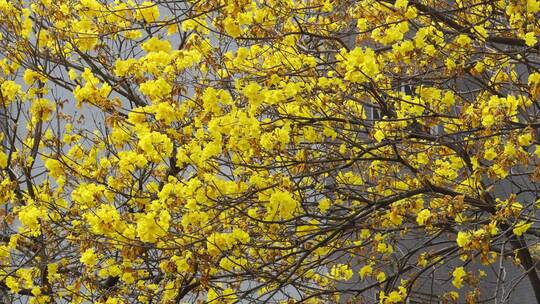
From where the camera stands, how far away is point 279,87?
6.65 metres

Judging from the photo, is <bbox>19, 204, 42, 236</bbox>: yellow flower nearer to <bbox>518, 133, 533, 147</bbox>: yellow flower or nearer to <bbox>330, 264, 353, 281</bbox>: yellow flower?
<bbox>330, 264, 353, 281</bbox>: yellow flower

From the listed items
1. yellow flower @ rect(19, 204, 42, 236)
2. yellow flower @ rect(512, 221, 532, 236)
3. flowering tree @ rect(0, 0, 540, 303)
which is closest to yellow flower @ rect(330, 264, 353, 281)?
flowering tree @ rect(0, 0, 540, 303)

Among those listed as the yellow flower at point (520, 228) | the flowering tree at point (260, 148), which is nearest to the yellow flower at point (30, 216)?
the flowering tree at point (260, 148)

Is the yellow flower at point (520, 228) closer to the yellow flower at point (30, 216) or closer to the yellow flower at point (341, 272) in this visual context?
the yellow flower at point (341, 272)

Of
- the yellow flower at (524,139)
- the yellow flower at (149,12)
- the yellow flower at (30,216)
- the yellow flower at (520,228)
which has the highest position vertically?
the yellow flower at (149,12)

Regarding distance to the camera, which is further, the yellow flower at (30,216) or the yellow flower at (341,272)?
the yellow flower at (341,272)

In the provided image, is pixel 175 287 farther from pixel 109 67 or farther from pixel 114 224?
pixel 109 67

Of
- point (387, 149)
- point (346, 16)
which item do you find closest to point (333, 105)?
point (387, 149)

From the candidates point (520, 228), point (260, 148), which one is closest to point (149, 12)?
point (260, 148)

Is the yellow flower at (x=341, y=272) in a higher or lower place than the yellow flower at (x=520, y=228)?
higher

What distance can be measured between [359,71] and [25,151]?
439 centimetres

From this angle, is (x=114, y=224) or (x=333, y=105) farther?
(x=333, y=105)

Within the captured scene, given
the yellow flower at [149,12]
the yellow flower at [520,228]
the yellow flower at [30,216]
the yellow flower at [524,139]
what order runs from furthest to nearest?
the yellow flower at [149,12] < the yellow flower at [30,216] < the yellow flower at [524,139] < the yellow flower at [520,228]

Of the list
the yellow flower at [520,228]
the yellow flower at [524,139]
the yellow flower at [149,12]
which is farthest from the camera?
the yellow flower at [149,12]
